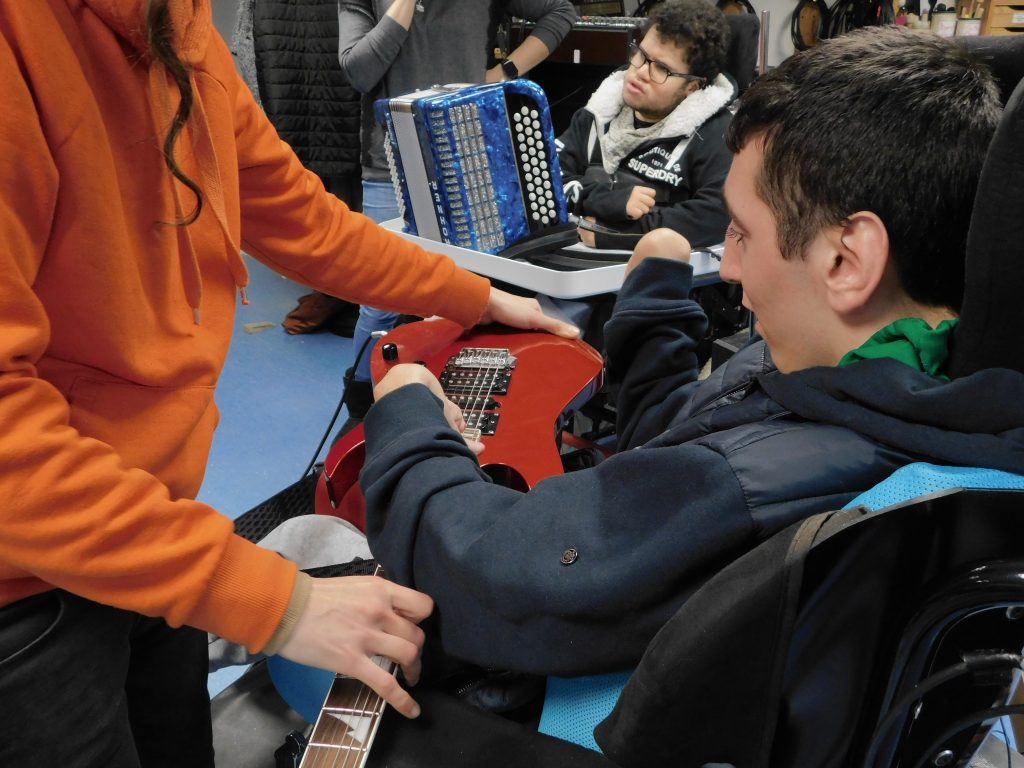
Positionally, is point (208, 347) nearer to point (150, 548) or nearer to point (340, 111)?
point (150, 548)

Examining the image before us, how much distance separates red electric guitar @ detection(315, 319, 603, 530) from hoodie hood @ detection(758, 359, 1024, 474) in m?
0.61

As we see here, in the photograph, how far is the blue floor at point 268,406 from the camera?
2311 millimetres

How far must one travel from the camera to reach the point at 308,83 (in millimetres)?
2982

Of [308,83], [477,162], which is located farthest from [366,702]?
[308,83]

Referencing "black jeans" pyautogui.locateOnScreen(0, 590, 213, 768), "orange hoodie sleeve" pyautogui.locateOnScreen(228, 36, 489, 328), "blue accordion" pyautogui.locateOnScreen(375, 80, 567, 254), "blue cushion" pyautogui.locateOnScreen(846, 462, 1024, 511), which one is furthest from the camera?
"blue accordion" pyautogui.locateOnScreen(375, 80, 567, 254)

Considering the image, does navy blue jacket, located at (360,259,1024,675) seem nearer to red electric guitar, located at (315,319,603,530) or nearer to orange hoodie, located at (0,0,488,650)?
orange hoodie, located at (0,0,488,650)

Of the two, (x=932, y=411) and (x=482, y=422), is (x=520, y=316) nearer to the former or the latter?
(x=482, y=422)

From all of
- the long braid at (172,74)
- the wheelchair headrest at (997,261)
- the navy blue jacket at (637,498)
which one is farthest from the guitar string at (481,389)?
the wheelchair headrest at (997,261)

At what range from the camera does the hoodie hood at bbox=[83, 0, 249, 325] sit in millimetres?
620

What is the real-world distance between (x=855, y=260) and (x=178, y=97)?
642mm

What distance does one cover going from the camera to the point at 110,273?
0.65 m

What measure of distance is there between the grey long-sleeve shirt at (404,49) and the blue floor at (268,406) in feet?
2.87

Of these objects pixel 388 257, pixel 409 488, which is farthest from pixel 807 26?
pixel 409 488

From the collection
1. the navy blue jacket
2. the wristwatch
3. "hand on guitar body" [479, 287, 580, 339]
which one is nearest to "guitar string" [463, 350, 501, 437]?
"hand on guitar body" [479, 287, 580, 339]
